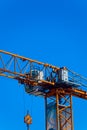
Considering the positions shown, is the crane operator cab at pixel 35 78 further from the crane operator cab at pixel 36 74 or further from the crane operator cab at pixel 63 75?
the crane operator cab at pixel 63 75

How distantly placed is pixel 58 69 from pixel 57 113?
20.4 feet

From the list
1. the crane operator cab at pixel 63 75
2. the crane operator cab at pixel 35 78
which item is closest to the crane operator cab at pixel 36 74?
the crane operator cab at pixel 35 78

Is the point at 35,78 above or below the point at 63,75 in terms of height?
below

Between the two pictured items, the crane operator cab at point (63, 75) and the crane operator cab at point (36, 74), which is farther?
the crane operator cab at point (63, 75)

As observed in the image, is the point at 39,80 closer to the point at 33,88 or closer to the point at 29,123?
the point at 33,88

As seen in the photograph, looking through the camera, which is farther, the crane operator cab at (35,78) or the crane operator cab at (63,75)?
the crane operator cab at (63,75)

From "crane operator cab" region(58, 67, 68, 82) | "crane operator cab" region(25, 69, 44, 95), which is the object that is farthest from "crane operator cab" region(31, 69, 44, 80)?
"crane operator cab" region(58, 67, 68, 82)

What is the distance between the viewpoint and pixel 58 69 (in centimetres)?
9044

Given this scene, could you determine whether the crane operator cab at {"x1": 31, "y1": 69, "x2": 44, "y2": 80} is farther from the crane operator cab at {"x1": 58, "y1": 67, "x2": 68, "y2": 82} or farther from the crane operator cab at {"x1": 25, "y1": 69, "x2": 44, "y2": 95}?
the crane operator cab at {"x1": 58, "y1": 67, "x2": 68, "y2": 82}

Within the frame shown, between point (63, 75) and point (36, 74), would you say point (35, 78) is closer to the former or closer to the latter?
point (36, 74)

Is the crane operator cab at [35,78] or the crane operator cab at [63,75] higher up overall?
the crane operator cab at [63,75]

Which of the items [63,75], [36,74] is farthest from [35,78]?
[63,75]

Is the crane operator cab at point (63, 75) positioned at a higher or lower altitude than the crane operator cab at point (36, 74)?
higher

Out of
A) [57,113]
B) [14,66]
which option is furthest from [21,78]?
[57,113]
